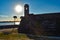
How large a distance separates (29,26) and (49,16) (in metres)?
4.36

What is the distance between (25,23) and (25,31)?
1576 mm

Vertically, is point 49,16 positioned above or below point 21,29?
above

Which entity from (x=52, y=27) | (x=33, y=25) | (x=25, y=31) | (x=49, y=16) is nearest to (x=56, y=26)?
(x=52, y=27)

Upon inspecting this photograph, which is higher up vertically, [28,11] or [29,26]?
[28,11]

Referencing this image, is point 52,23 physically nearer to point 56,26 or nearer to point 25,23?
point 56,26

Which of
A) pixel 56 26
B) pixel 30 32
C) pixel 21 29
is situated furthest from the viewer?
pixel 21 29

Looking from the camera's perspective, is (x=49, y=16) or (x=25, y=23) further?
(x=25, y=23)

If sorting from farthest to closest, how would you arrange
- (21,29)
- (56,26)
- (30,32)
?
A: (21,29), (30,32), (56,26)

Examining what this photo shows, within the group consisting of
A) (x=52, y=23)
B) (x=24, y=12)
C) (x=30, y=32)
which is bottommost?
(x=30, y=32)

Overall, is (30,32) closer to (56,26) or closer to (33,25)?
(33,25)

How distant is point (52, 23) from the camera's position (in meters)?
22.4

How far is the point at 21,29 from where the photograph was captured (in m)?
25.5

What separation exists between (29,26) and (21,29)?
6.14 feet

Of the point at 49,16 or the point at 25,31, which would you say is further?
the point at 25,31
